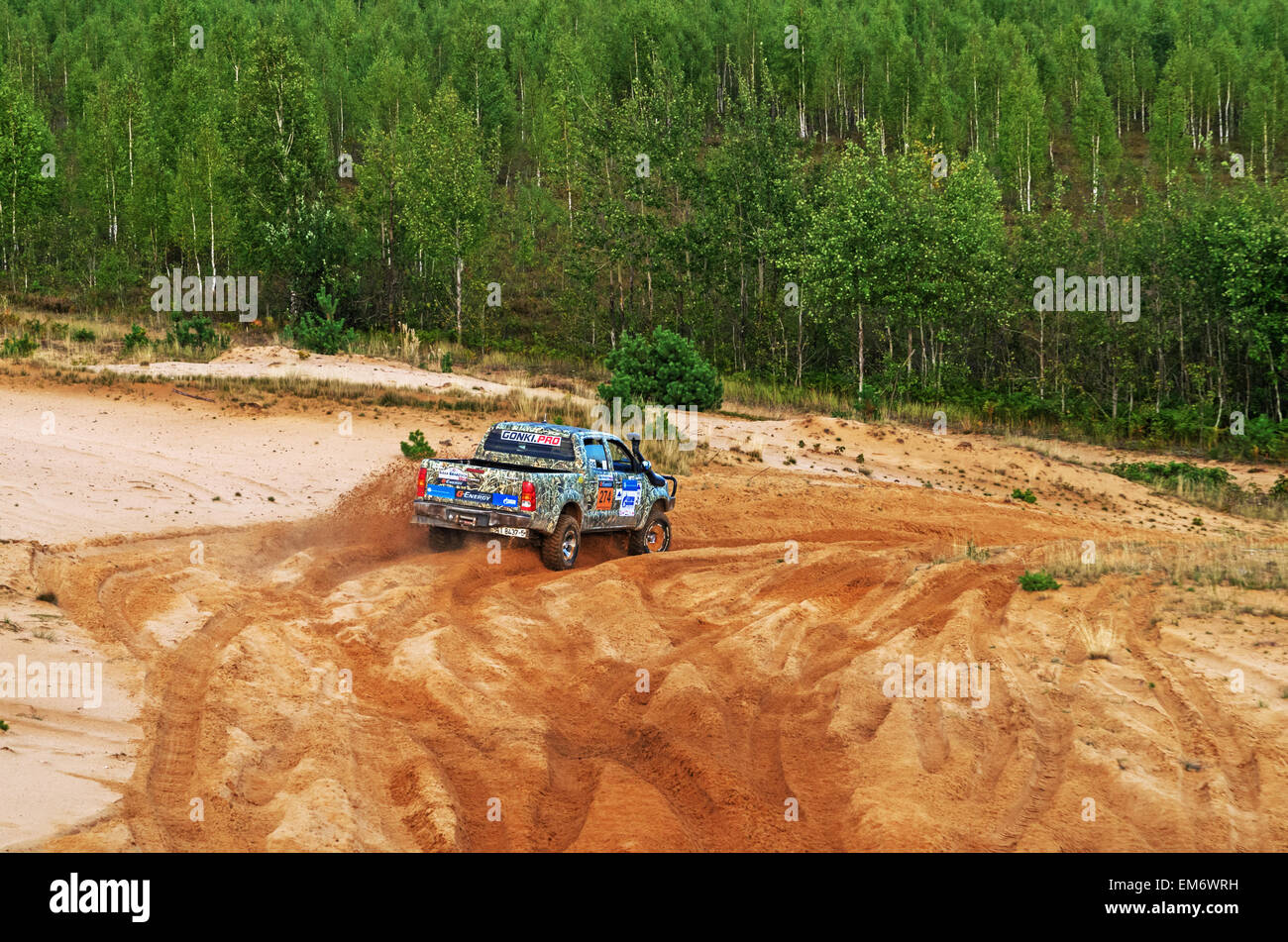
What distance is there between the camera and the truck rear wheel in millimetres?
16375

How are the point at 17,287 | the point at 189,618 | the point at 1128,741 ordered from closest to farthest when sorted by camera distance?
the point at 1128,741 → the point at 189,618 → the point at 17,287

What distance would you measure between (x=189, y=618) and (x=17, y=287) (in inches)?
2082

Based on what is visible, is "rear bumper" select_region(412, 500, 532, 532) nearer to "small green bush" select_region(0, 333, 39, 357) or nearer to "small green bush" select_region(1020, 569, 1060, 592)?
"small green bush" select_region(1020, 569, 1060, 592)

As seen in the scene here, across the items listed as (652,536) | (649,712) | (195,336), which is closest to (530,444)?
(652,536)

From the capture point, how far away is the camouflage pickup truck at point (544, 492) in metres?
16.2

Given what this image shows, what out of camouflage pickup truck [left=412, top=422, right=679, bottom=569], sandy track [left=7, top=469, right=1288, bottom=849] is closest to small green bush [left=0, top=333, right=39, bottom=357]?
sandy track [left=7, top=469, right=1288, bottom=849]

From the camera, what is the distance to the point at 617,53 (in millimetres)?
86875

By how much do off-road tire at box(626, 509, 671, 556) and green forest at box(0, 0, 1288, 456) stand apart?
22528 millimetres

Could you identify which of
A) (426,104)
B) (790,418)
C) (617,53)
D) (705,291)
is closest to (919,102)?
(617,53)

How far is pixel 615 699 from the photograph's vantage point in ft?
37.6

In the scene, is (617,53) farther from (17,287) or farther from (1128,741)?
(1128,741)

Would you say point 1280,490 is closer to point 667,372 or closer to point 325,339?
point 667,372

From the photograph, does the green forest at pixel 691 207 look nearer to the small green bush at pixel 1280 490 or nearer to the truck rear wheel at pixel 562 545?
the small green bush at pixel 1280 490

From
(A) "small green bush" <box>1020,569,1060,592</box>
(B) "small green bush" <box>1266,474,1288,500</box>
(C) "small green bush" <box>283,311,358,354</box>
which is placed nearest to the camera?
(A) "small green bush" <box>1020,569,1060,592</box>
